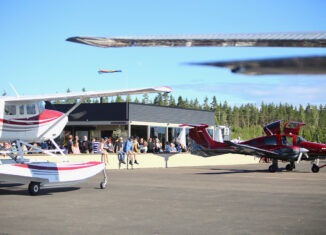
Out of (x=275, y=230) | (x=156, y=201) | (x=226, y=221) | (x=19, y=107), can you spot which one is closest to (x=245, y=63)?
(x=275, y=230)

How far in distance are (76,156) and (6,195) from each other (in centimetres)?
978

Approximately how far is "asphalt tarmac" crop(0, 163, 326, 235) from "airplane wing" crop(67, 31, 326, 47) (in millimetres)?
4250

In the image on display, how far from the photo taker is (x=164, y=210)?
8586mm

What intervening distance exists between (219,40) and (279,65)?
0.55 m

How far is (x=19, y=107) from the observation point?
12758mm

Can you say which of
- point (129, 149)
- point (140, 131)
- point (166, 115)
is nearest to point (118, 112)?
point (140, 131)

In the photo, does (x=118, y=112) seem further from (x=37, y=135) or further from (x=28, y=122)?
(x=28, y=122)

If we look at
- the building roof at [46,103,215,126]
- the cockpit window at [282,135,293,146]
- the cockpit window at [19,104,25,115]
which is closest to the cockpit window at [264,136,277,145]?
the cockpit window at [282,135,293,146]

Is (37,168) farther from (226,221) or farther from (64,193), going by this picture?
(226,221)

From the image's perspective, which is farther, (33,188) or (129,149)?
(129,149)

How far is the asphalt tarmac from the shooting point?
6762 mm

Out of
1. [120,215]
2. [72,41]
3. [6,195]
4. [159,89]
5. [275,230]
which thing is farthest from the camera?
[159,89]

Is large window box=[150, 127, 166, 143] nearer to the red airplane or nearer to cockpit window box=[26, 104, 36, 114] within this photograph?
the red airplane

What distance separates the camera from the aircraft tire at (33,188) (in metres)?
11.2
